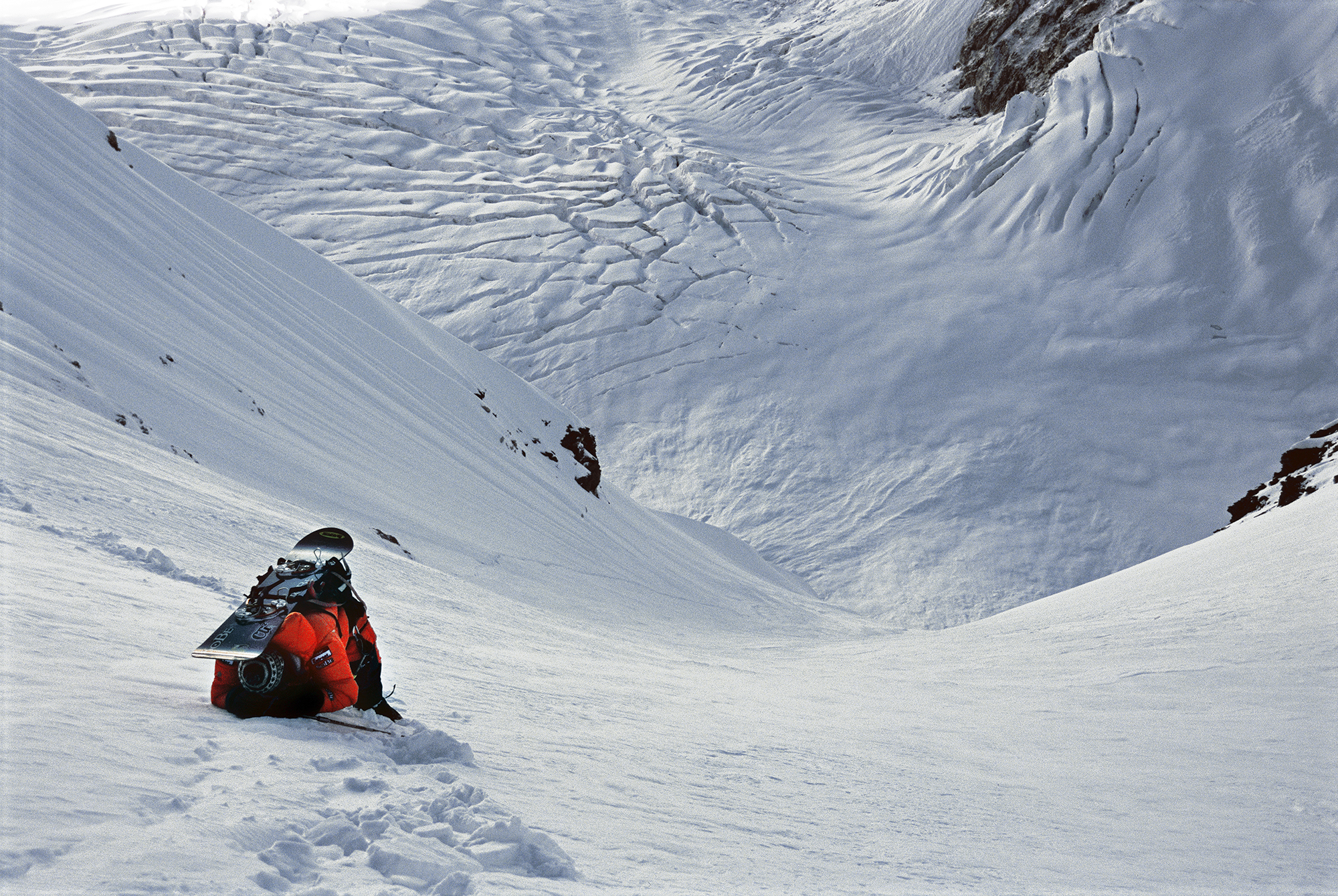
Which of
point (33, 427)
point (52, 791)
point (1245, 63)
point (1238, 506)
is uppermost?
point (1245, 63)

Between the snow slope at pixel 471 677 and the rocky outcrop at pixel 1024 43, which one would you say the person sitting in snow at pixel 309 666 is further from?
the rocky outcrop at pixel 1024 43

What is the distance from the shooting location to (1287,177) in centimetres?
2744

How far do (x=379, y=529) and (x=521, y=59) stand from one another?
36.3m

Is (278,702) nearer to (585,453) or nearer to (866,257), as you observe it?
(585,453)

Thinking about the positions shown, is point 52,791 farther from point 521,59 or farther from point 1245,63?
point 521,59

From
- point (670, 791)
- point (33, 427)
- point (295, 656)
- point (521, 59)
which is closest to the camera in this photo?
point (295, 656)

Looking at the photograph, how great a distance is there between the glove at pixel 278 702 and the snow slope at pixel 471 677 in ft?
0.27

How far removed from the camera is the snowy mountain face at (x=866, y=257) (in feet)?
75.3

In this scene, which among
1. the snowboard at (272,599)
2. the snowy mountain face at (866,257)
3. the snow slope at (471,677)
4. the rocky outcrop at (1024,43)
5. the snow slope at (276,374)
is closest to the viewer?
the snow slope at (471,677)

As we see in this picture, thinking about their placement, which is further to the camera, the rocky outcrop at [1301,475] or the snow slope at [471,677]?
the rocky outcrop at [1301,475]

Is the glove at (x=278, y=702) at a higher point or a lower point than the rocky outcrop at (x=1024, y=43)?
lower

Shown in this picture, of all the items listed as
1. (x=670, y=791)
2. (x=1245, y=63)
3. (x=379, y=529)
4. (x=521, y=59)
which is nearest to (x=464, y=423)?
(x=379, y=529)

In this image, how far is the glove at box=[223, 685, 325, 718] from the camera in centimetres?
364

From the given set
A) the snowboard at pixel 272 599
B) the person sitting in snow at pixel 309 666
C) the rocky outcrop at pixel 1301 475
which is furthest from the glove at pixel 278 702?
the rocky outcrop at pixel 1301 475
